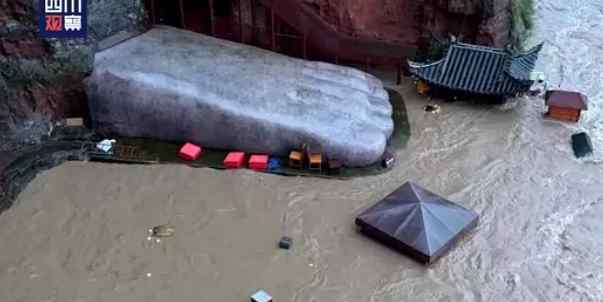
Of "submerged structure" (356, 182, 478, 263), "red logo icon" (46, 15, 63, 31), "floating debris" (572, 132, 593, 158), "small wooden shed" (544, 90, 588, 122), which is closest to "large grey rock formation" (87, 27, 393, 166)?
"red logo icon" (46, 15, 63, 31)

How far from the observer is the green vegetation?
15.7m

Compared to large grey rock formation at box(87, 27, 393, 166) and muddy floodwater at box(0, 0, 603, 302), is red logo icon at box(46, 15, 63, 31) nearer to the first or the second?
large grey rock formation at box(87, 27, 393, 166)

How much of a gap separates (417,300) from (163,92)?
21.3 ft

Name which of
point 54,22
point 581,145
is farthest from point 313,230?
point 54,22

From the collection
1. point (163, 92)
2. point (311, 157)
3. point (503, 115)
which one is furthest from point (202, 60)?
point (503, 115)

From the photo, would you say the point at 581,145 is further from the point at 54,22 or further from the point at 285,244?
the point at 54,22

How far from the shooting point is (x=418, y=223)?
408 inches

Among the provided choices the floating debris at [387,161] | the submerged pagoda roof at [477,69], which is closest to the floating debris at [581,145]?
the submerged pagoda roof at [477,69]

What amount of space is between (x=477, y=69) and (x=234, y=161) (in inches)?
230

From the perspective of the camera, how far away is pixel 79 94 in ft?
44.1

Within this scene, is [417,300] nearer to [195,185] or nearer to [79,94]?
[195,185]

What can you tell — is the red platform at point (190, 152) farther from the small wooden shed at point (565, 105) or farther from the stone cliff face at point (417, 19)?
the small wooden shed at point (565, 105)

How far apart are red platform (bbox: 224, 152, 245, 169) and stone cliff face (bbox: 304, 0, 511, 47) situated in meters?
4.65

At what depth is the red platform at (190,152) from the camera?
497 inches
